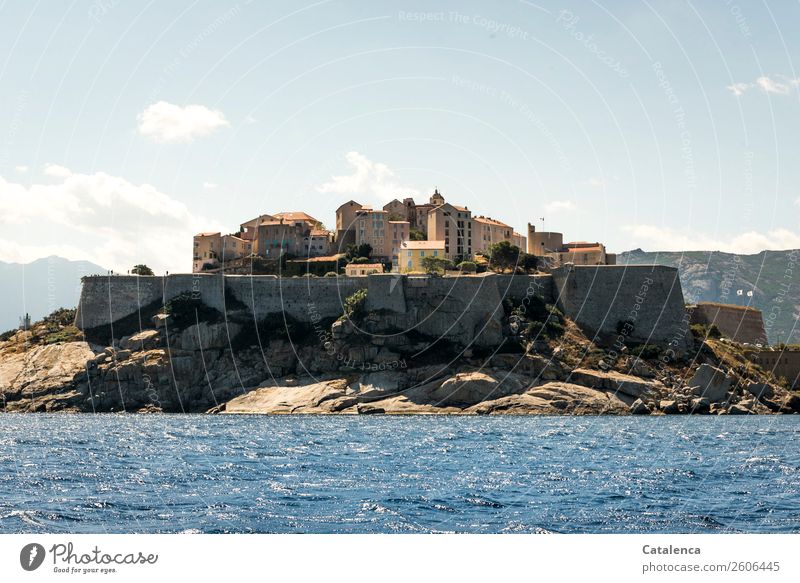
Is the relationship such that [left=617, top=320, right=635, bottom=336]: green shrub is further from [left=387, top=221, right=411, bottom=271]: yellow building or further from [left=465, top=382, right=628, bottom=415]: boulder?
[left=387, top=221, right=411, bottom=271]: yellow building

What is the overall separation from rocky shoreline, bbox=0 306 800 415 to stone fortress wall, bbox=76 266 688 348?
Result: 101 inches

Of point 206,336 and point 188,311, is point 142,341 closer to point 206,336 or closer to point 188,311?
point 188,311

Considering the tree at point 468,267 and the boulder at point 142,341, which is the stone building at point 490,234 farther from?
the boulder at point 142,341

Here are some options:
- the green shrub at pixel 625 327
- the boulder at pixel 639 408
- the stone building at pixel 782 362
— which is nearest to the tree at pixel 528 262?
the green shrub at pixel 625 327

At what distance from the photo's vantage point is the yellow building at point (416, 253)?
371 ft

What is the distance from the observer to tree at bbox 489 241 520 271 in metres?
108

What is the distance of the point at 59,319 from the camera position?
106625mm

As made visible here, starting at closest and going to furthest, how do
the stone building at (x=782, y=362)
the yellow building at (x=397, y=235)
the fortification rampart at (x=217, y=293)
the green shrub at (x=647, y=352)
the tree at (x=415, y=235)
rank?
the green shrub at (x=647, y=352) → the fortification rampart at (x=217, y=293) → the stone building at (x=782, y=362) → the yellow building at (x=397, y=235) → the tree at (x=415, y=235)

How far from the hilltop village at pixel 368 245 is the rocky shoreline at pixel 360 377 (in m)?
17.3

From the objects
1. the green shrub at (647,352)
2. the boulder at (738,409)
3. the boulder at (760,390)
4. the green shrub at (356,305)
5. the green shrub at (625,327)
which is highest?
the green shrub at (356,305)

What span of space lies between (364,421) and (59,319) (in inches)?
1686

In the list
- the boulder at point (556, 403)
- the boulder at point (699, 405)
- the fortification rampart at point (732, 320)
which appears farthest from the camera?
the fortification rampart at point (732, 320)

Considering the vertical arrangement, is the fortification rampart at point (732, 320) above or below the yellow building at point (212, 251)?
below

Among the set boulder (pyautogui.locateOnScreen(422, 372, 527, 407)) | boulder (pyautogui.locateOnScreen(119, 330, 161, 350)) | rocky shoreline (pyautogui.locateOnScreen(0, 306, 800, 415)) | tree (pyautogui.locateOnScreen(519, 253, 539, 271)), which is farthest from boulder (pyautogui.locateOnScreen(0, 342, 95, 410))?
tree (pyautogui.locateOnScreen(519, 253, 539, 271))
